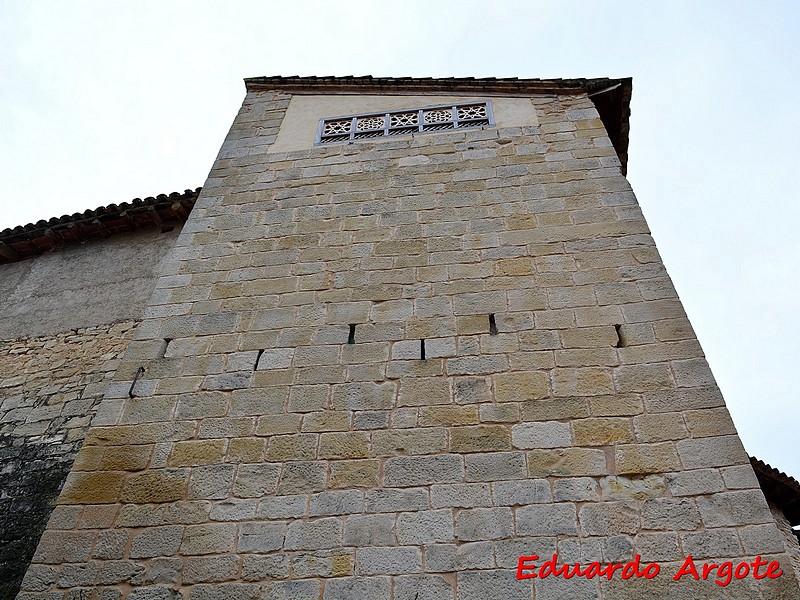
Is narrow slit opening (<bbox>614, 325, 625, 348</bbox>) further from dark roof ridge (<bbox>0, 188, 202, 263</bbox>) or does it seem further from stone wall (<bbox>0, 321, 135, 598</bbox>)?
dark roof ridge (<bbox>0, 188, 202, 263</bbox>)

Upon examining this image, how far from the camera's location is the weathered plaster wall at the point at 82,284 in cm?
595

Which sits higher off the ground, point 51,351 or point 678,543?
point 51,351

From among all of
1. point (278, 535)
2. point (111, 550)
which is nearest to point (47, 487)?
point (111, 550)

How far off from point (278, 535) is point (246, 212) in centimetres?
289

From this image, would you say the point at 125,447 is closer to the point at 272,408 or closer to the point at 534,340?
the point at 272,408

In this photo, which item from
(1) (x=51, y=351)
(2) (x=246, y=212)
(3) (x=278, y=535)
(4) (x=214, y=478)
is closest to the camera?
(3) (x=278, y=535)

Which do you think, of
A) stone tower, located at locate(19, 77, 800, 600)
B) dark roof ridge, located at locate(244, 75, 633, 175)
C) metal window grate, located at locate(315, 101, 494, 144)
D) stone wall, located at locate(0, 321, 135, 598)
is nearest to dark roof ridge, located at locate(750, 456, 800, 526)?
dark roof ridge, located at locate(244, 75, 633, 175)

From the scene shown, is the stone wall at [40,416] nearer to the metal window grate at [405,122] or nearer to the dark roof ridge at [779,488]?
the metal window grate at [405,122]

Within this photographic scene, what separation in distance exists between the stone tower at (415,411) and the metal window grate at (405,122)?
0.71 m

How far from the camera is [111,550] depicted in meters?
3.14

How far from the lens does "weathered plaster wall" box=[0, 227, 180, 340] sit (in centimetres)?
595

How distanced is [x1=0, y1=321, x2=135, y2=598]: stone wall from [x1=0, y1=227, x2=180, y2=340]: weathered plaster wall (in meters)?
0.17

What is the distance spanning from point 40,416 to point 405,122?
415cm

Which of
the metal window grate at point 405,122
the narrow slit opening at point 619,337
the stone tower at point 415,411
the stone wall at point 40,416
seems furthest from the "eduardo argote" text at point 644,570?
the metal window grate at point 405,122
